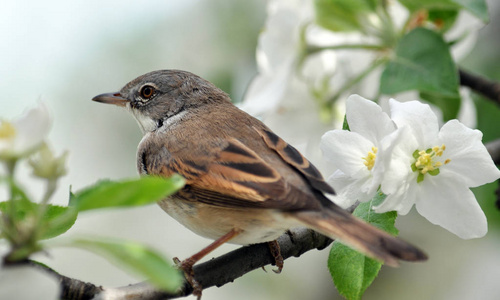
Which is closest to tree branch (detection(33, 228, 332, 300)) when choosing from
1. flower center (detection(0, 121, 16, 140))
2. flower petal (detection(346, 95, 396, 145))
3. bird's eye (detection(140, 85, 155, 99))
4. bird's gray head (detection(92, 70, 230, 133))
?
flower center (detection(0, 121, 16, 140))

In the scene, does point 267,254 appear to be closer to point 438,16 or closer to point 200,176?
point 200,176

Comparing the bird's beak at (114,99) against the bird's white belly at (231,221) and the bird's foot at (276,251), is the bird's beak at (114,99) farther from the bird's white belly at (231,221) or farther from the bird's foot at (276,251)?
the bird's foot at (276,251)

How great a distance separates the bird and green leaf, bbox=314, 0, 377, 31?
2.23ft

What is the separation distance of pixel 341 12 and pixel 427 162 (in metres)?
1.47

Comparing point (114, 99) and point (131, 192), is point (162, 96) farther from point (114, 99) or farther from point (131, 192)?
point (131, 192)

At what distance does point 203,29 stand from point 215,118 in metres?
2.63

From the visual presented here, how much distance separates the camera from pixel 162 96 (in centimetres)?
372

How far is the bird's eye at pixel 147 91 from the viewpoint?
12.3 feet

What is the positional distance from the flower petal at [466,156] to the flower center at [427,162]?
0.02 meters

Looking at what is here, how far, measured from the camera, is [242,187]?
8.24ft

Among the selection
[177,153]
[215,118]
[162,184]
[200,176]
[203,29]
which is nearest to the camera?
[162,184]

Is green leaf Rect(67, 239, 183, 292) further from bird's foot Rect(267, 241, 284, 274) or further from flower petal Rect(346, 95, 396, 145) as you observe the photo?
bird's foot Rect(267, 241, 284, 274)

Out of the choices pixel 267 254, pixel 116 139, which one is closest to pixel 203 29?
pixel 116 139

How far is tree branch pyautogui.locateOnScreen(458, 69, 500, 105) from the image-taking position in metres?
3.40
